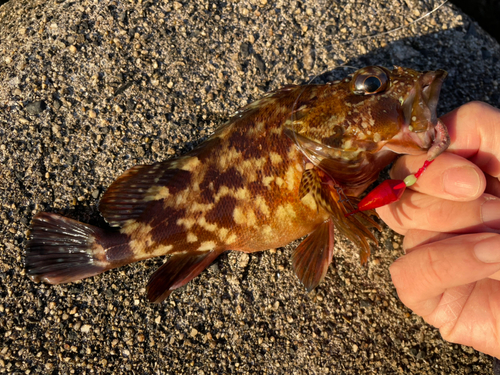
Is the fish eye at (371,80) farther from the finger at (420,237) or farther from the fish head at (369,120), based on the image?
the finger at (420,237)

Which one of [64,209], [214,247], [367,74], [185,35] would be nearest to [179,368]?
[214,247]

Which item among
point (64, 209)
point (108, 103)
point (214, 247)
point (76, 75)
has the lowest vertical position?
point (214, 247)

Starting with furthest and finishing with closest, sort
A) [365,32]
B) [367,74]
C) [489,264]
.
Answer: [365,32] < [367,74] < [489,264]

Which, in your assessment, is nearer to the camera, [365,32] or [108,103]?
[108,103]

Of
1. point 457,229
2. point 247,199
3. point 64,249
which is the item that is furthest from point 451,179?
point 64,249

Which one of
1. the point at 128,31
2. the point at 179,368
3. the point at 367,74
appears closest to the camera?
the point at 367,74

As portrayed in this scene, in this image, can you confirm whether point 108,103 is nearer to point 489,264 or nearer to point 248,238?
point 248,238

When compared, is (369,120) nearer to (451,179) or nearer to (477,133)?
(451,179)
